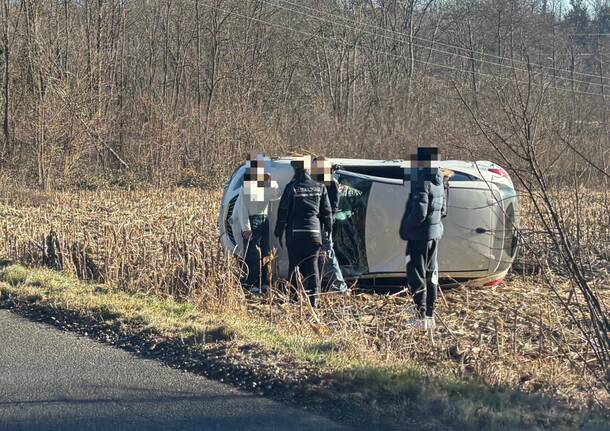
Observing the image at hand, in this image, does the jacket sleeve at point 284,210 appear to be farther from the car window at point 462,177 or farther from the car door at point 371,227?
the car window at point 462,177

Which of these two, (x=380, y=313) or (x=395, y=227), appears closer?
(x=380, y=313)

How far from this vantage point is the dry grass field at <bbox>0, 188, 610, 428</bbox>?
6.26 metres

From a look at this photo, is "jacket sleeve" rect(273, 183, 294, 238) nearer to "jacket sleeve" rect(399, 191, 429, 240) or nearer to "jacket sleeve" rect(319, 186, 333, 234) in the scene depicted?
"jacket sleeve" rect(319, 186, 333, 234)

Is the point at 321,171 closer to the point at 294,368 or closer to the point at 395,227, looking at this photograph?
the point at 395,227

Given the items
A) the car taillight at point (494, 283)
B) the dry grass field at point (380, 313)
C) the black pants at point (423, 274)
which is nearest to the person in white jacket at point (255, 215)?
the dry grass field at point (380, 313)

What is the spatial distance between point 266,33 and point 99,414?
101 ft

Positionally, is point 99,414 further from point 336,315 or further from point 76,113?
point 76,113

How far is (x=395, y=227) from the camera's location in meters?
9.55

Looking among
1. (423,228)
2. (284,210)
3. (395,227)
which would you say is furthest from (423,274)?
(284,210)

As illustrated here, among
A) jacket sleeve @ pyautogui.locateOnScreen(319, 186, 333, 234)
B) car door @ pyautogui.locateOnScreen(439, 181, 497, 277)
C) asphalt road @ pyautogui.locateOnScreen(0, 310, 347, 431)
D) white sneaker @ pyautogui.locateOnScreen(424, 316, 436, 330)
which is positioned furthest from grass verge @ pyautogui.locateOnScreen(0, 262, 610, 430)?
car door @ pyautogui.locateOnScreen(439, 181, 497, 277)

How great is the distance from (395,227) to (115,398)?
4.88 m

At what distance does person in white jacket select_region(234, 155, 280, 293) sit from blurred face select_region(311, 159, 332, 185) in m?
0.63

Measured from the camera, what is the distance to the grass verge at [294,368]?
5066 millimetres

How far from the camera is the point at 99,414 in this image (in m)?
5.18
